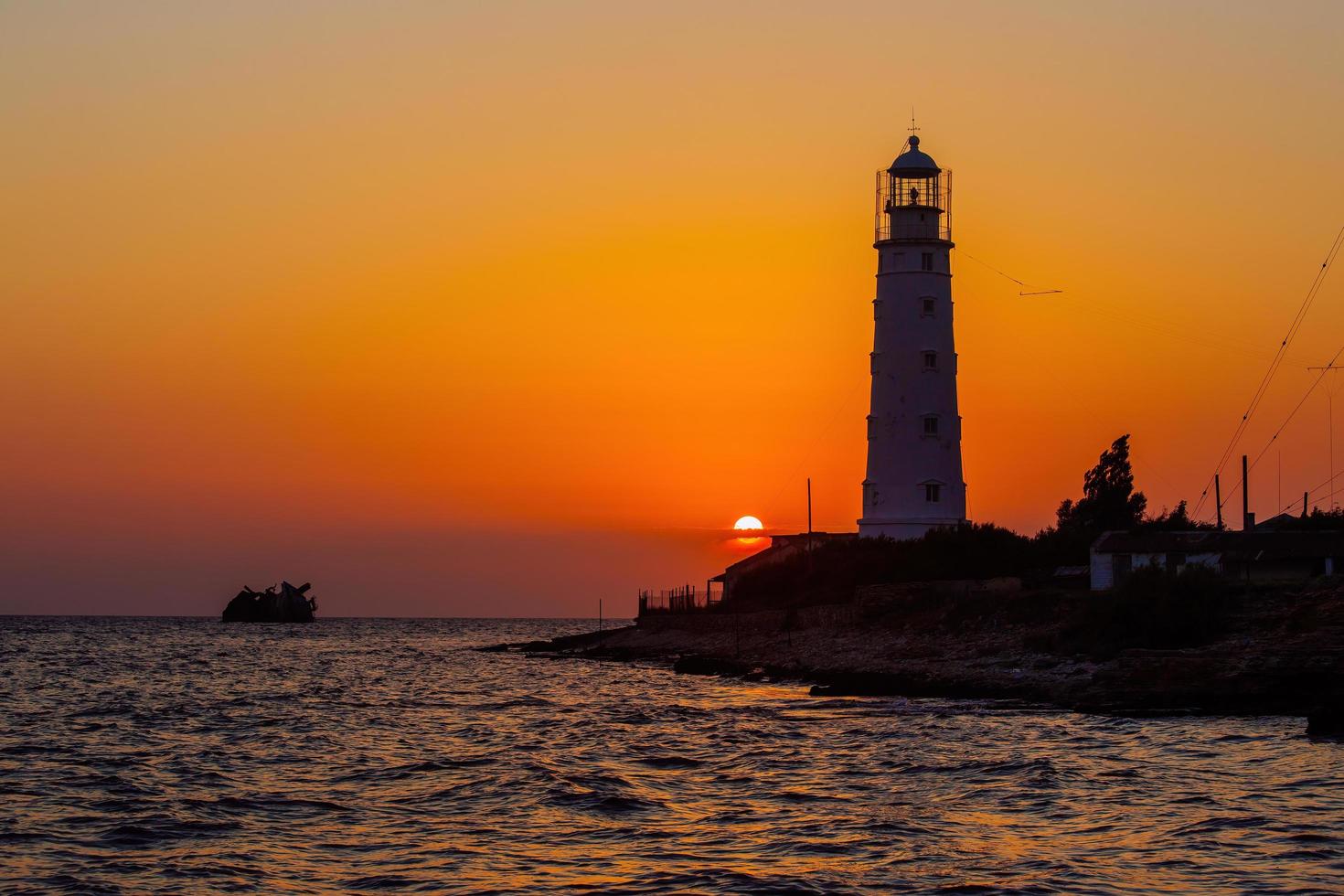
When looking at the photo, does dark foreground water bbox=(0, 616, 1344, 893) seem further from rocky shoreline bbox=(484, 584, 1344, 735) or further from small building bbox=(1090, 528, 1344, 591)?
small building bbox=(1090, 528, 1344, 591)

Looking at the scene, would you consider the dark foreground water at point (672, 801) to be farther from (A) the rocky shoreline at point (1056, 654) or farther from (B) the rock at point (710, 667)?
(B) the rock at point (710, 667)

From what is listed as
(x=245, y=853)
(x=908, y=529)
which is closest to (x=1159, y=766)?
(x=245, y=853)

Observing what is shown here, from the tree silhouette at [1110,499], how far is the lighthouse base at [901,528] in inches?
721

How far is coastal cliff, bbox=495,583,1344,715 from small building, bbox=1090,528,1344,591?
3226 millimetres

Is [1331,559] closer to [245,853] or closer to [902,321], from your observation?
[902,321]

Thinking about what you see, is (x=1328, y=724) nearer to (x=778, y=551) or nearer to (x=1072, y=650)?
(x=1072, y=650)

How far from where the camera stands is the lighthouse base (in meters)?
68.2

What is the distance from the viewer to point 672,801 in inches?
1006

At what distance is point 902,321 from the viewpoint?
6800 cm

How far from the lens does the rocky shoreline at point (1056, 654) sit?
3619 cm

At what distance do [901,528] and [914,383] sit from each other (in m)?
6.64

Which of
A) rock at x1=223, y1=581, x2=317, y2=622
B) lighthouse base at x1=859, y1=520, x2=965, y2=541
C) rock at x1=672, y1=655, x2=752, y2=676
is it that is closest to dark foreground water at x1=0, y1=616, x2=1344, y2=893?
rock at x1=672, y1=655, x2=752, y2=676

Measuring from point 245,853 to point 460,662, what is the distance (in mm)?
62718

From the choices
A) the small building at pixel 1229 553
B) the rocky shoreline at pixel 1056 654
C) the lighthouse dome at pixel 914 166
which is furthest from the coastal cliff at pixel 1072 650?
the lighthouse dome at pixel 914 166
